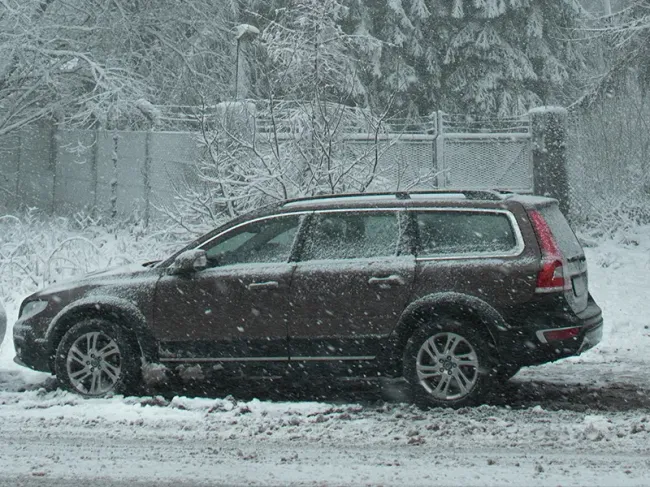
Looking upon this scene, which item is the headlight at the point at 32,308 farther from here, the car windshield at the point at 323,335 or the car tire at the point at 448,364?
the car tire at the point at 448,364

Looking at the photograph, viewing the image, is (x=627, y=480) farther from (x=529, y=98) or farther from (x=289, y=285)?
(x=529, y=98)

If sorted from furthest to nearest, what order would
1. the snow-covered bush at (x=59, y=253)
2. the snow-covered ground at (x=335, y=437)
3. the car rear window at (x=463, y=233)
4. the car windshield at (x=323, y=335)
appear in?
1. the snow-covered bush at (x=59, y=253)
2. the car rear window at (x=463, y=233)
3. the car windshield at (x=323, y=335)
4. the snow-covered ground at (x=335, y=437)

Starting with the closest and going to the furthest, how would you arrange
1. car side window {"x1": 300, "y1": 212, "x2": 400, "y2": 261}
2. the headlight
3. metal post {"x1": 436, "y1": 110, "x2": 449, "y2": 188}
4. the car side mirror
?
car side window {"x1": 300, "y1": 212, "x2": 400, "y2": 261} → the car side mirror → the headlight → metal post {"x1": 436, "y1": 110, "x2": 449, "y2": 188}

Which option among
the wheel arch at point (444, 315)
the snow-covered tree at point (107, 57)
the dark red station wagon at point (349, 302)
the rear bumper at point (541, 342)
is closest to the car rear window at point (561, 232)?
the dark red station wagon at point (349, 302)

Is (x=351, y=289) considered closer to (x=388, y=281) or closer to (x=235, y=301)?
(x=388, y=281)

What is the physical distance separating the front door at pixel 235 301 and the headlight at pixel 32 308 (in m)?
1.12

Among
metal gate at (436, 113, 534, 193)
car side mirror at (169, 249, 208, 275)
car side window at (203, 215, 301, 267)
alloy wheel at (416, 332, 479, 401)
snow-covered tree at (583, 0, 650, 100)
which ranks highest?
snow-covered tree at (583, 0, 650, 100)

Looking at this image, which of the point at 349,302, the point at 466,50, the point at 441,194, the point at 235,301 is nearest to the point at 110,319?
the point at 235,301

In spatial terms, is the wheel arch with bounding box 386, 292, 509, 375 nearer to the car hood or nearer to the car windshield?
the car windshield

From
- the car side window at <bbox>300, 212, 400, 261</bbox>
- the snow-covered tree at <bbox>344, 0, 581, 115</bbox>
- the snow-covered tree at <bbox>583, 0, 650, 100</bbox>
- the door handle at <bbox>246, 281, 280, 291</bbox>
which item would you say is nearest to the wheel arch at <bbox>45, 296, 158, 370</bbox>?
the door handle at <bbox>246, 281, 280, 291</bbox>

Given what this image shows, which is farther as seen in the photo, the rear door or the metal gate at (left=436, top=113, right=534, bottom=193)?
the metal gate at (left=436, top=113, right=534, bottom=193)

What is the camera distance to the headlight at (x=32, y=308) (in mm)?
8055

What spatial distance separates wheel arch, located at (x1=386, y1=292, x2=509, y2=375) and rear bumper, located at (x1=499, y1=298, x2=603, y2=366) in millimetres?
91

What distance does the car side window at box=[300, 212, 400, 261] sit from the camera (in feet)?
24.4
